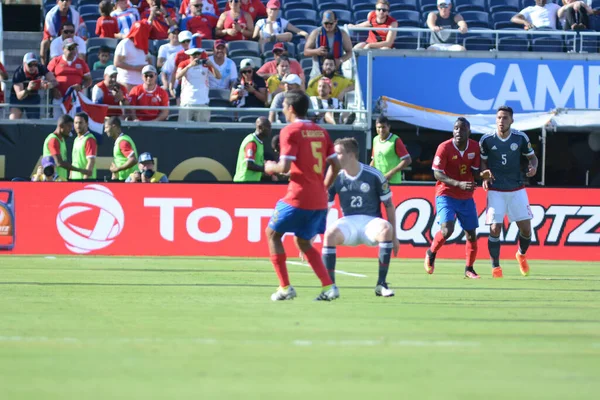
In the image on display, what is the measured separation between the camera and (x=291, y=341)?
24.9 ft

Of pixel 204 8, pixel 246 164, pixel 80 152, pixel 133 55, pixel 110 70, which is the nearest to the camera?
pixel 246 164

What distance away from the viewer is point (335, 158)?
10.6m

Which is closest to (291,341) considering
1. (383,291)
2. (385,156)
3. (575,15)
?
(383,291)

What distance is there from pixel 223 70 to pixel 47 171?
15.0ft

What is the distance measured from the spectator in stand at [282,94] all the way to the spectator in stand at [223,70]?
4.16 ft

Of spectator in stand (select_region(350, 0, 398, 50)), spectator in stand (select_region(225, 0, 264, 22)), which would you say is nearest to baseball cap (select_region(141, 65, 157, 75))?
spectator in stand (select_region(225, 0, 264, 22))

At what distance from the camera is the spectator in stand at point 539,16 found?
81.9 feet

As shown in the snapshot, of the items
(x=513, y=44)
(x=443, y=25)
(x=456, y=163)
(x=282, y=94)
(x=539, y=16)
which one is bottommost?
(x=456, y=163)

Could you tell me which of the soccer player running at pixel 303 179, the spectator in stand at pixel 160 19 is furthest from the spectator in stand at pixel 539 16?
the soccer player running at pixel 303 179

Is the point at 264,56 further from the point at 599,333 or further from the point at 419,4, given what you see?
the point at 599,333

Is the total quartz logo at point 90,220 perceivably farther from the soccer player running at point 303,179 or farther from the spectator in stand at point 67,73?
the soccer player running at point 303,179

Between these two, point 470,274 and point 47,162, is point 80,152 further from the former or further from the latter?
point 470,274

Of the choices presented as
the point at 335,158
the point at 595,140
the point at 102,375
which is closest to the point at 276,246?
the point at 335,158

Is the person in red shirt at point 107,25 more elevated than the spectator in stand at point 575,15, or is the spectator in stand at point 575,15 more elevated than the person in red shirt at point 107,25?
the spectator in stand at point 575,15
